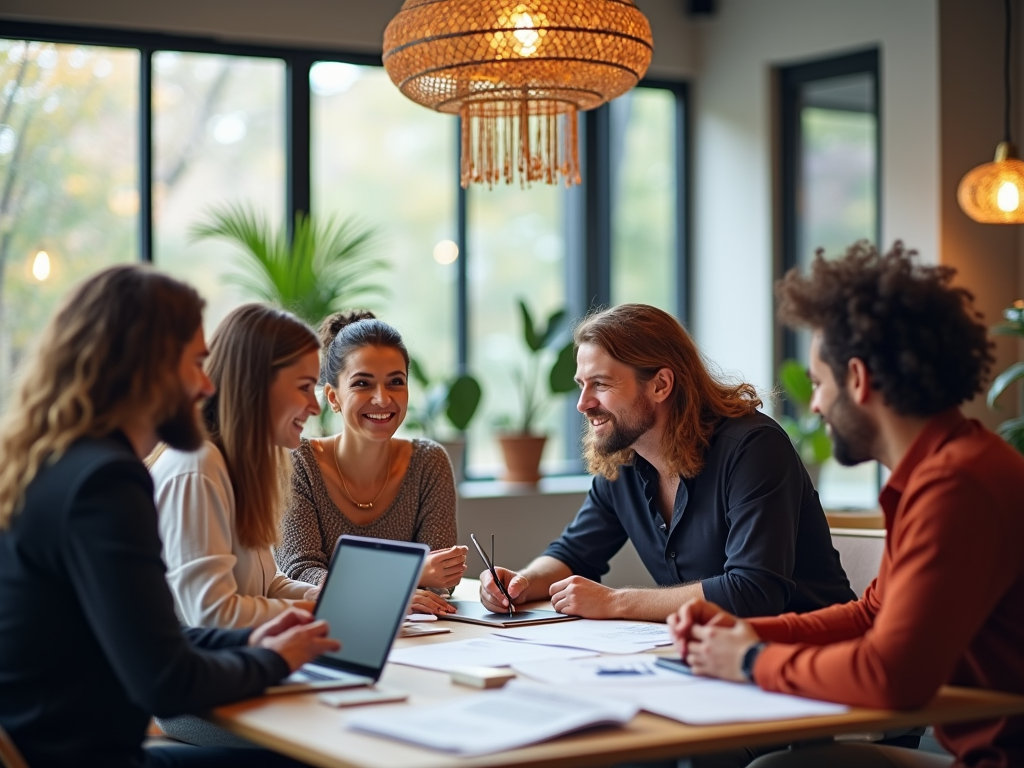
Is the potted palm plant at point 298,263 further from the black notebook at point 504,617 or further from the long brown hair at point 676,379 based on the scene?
the black notebook at point 504,617

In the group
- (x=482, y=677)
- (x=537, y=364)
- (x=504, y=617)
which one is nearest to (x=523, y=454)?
(x=537, y=364)

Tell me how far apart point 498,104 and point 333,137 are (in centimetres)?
303

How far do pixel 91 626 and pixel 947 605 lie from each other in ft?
Answer: 4.00

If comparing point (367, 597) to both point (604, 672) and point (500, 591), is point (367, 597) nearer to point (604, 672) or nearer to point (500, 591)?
point (604, 672)

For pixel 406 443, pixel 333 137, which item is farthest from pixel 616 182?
pixel 406 443

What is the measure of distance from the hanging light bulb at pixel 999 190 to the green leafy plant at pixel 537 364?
5.50 ft

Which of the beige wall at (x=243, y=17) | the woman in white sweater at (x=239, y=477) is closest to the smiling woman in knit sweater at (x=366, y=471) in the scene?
the woman in white sweater at (x=239, y=477)

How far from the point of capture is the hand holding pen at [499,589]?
8.74 ft

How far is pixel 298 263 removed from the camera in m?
4.77

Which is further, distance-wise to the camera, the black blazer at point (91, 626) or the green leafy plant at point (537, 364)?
the green leafy plant at point (537, 364)

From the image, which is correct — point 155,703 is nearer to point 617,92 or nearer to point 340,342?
point 340,342

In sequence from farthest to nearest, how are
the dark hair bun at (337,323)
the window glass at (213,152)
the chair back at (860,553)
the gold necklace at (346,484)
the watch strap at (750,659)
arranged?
the window glass at (213,152)
the dark hair bun at (337,323)
the gold necklace at (346,484)
the chair back at (860,553)
the watch strap at (750,659)

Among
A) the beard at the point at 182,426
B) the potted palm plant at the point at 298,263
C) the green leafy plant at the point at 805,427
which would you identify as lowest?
the green leafy plant at the point at 805,427

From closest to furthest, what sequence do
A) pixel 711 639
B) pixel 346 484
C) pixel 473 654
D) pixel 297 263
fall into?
pixel 711 639 → pixel 473 654 → pixel 346 484 → pixel 297 263
